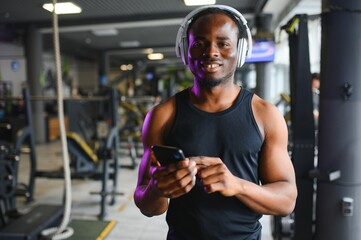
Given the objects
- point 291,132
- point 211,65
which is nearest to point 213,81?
point 211,65

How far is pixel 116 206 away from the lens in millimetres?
3912

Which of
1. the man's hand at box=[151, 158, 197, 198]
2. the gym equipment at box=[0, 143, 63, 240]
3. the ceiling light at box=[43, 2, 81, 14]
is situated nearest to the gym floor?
the gym equipment at box=[0, 143, 63, 240]

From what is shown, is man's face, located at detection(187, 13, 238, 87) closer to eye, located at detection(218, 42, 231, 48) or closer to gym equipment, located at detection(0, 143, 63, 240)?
eye, located at detection(218, 42, 231, 48)

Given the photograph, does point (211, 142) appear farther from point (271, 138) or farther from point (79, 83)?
point (79, 83)

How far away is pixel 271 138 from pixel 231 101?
7.5 inches

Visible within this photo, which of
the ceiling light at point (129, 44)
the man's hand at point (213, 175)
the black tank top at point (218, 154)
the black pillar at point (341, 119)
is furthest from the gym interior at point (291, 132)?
the ceiling light at point (129, 44)

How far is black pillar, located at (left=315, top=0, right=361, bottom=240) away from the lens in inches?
82.1

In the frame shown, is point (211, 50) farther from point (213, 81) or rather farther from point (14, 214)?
point (14, 214)

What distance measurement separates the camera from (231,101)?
1.09 metres

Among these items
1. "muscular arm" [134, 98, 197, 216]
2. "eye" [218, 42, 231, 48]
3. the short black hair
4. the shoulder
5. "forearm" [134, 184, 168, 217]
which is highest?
the short black hair

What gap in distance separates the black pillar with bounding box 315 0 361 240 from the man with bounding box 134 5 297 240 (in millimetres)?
1317

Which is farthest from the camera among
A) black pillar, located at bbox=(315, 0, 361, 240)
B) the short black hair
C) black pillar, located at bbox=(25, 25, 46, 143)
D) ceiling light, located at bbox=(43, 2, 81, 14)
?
black pillar, located at bbox=(25, 25, 46, 143)

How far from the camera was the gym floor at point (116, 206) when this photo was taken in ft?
10.3

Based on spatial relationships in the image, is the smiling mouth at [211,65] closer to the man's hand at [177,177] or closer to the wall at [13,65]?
the man's hand at [177,177]
